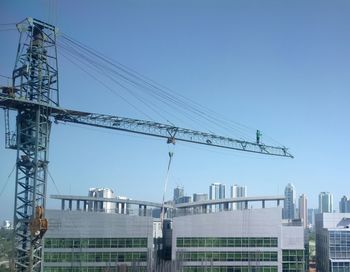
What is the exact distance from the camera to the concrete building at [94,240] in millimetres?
16422

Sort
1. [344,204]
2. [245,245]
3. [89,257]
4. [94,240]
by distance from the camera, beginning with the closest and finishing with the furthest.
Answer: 1. [89,257]
2. [94,240]
3. [245,245]
4. [344,204]

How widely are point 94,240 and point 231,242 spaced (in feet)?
16.7

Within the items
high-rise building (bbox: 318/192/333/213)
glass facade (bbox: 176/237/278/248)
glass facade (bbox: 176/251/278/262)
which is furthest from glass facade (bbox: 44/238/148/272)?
high-rise building (bbox: 318/192/333/213)

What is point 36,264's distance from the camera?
521 inches

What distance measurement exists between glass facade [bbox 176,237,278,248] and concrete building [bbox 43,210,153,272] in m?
1.68

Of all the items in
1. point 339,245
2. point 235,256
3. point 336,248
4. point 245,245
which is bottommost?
point 235,256

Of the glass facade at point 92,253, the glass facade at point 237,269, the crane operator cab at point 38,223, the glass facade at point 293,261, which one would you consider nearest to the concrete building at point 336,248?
the glass facade at point 293,261

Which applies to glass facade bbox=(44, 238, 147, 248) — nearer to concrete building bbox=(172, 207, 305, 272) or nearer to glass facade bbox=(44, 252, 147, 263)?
glass facade bbox=(44, 252, 147, 263)

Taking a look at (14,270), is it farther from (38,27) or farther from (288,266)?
(288,266)

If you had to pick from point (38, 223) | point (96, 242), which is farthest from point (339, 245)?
point (38, 223)

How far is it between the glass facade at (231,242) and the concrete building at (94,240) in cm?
168

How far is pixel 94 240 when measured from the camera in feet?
54.5

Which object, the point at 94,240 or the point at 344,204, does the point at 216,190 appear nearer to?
the point at 344,204

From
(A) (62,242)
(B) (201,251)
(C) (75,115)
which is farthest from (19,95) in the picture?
(B) (201,251)
